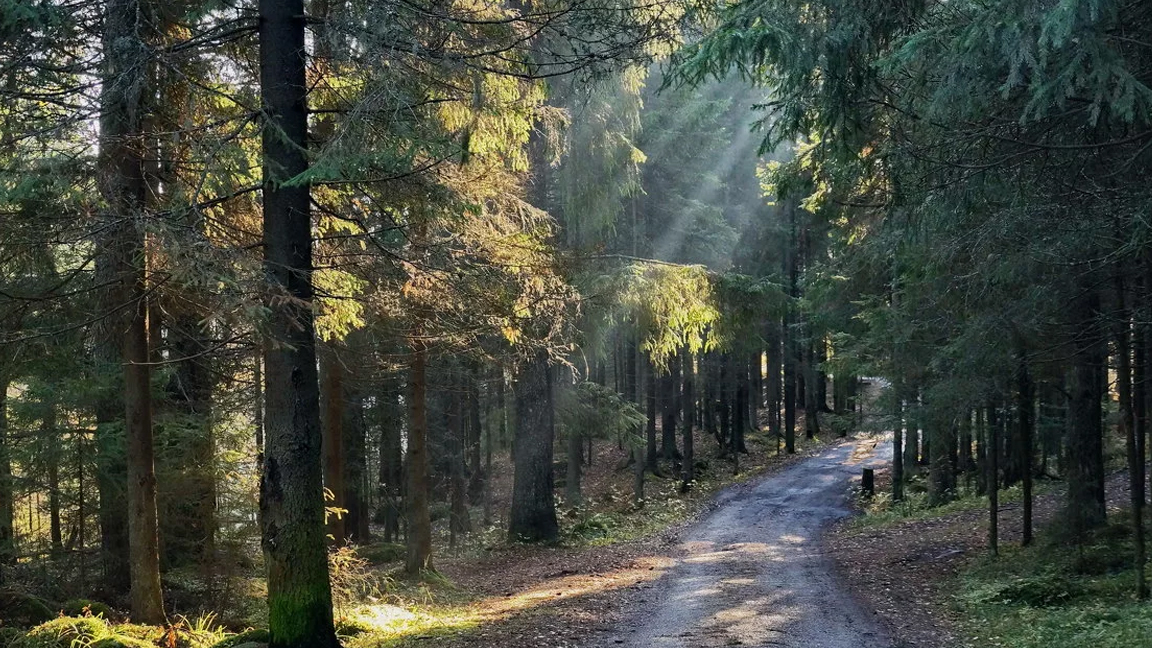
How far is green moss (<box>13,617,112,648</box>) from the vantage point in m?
7.43

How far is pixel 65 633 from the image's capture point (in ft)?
24.9

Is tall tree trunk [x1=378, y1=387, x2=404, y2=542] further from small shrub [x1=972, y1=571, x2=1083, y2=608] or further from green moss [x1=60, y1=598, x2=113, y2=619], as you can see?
→ small shrub [x1=972, y1=571, x2=1083, y2=608]

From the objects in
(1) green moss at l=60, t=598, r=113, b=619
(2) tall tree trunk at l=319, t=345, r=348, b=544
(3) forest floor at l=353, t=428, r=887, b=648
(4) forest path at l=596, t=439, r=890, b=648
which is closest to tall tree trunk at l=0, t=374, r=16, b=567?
(1) green moss at l=60, t=598, r=113, b=619

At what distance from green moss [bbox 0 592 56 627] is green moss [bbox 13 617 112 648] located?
1.40 metres

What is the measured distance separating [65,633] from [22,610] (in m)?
1.93

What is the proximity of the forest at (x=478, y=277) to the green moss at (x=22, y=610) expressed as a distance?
0.23 ft

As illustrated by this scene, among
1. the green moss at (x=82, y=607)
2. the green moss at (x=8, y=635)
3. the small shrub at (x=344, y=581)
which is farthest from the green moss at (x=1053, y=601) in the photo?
the green moss at (x=82, y=607)

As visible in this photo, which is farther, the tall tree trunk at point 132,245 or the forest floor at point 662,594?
the forest floor at point 662,594

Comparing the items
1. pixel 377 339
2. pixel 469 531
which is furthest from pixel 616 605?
pixel 469 531

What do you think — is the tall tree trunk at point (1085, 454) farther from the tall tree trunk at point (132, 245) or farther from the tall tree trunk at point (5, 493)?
the tall tree trunk at point (5, 493)

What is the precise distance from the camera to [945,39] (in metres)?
6.30

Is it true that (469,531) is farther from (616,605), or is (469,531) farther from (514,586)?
(616,605)

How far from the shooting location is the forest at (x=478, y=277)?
6.75 meters

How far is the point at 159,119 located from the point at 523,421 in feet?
32.3
